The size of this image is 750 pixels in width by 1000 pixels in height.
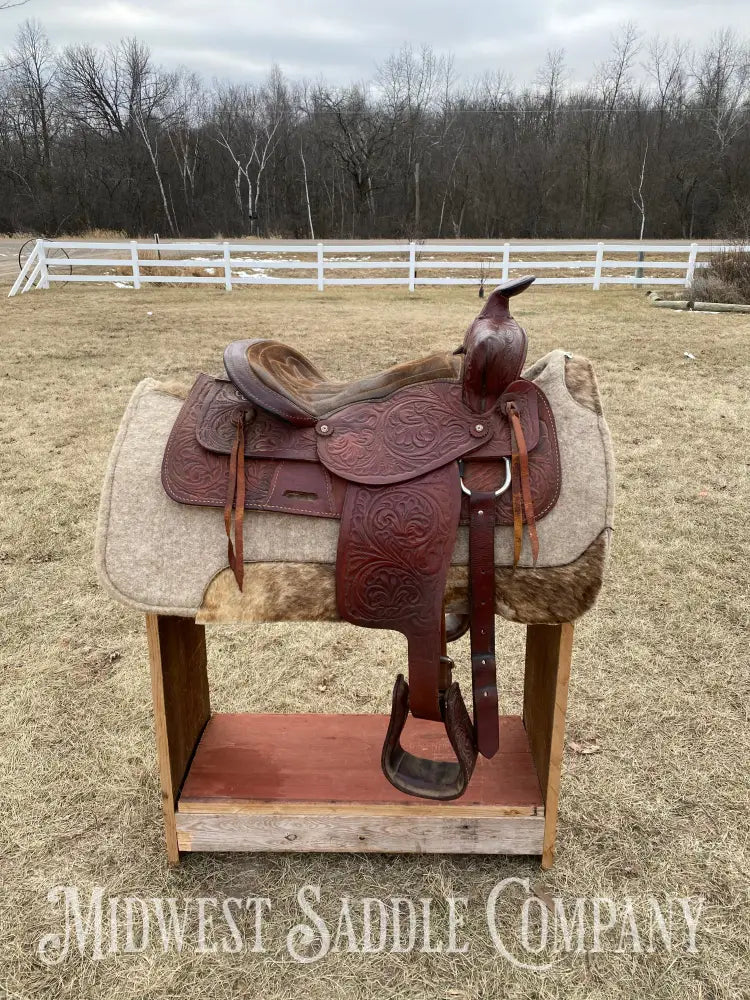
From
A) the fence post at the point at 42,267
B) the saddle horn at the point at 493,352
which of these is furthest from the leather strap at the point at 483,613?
the fence post at the point at 42,267

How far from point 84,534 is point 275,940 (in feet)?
8.16

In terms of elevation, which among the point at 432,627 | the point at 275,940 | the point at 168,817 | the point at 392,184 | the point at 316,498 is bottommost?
the point at 275,940

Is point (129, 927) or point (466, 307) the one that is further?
point (466, 307)

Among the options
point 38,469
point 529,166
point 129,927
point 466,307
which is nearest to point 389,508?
point 129,927

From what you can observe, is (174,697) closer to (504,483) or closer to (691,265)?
(504,483)

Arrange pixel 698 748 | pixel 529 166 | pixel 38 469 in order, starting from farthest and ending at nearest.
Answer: pixel 529 166, pixel 38 469, pixel 698 748

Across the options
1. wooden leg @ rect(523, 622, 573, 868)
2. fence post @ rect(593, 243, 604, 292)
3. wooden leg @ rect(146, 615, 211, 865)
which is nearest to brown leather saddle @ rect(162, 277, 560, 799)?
wooden leg @ rect(523, 622, 573, 868)

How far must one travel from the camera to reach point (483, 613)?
4.72 ft

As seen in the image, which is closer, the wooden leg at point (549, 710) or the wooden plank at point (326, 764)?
the wooden leg at point (549, 710)

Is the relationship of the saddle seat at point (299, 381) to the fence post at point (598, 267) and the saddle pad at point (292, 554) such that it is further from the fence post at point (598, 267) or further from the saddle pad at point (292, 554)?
the fence post at point (598, 267)

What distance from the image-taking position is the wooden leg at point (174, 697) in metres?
1.62

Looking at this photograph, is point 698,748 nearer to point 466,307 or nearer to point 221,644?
point 221,644

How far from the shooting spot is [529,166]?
86.9 ft

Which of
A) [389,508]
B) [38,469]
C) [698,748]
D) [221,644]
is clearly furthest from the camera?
[38,469]
